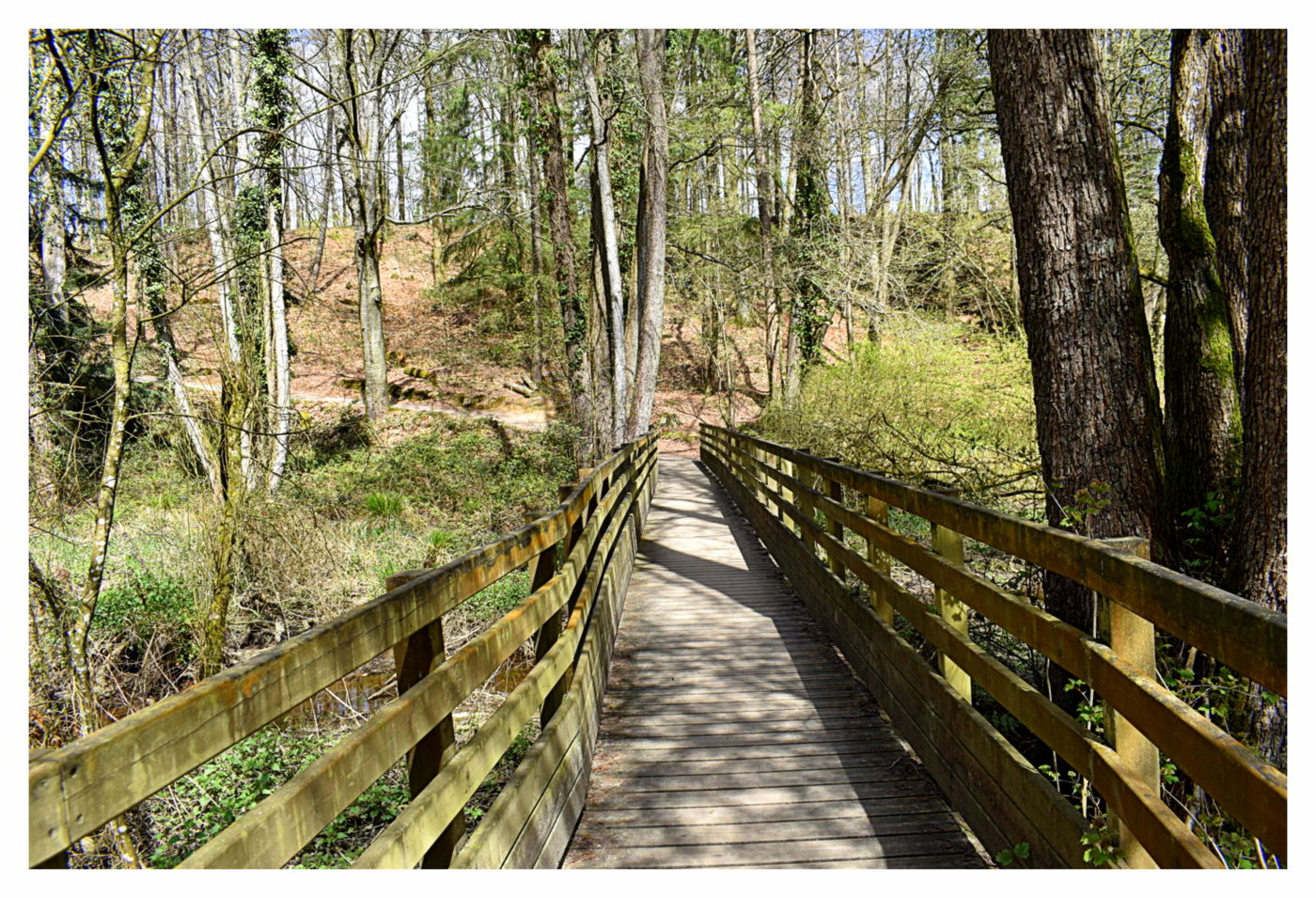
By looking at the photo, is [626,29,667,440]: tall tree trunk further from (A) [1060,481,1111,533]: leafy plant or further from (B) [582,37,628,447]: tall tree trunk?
(A) [1060,481,1111,533]: leafy plant

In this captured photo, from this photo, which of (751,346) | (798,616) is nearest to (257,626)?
(798,616)

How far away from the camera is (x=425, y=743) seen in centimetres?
213

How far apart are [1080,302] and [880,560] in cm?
169

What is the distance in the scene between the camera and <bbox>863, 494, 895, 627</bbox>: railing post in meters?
4.36

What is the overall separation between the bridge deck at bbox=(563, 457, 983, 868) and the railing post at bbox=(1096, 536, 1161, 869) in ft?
3.03

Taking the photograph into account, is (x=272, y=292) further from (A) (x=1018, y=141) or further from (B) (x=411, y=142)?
(B) (x=411, y=142)

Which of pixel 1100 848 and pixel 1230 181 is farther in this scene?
pixel 1230 181

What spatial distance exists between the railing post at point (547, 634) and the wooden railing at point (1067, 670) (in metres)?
1.64

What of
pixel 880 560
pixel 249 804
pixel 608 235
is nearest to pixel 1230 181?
pixel 880 560

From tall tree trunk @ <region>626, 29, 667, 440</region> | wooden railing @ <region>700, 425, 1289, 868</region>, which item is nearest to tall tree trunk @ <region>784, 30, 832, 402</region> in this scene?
tall tree trunk @ <region>626, 29, 667, 440</region>

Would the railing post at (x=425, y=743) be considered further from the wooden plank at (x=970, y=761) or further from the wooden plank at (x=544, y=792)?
the wooden plank at (x=970, y=761)

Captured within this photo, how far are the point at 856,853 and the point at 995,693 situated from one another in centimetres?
80

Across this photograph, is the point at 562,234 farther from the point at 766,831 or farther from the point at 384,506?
the point at 766,831
